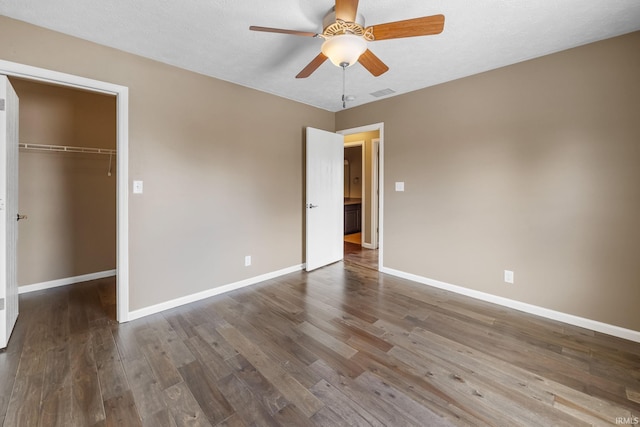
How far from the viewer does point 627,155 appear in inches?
87.4

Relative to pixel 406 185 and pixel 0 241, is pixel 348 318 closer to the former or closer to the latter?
pixel 406 185

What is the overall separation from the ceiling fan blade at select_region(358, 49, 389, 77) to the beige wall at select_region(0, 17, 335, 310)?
1.81m

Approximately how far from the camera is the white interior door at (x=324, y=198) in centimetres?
396

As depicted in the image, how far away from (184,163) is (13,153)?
1.29 metres

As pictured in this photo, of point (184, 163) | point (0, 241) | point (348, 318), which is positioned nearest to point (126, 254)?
point (0, 241)

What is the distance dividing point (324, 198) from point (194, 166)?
1922 millimetres

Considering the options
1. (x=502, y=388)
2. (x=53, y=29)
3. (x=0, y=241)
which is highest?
(x=53, y=29)

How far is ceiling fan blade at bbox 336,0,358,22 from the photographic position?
61.7 inches

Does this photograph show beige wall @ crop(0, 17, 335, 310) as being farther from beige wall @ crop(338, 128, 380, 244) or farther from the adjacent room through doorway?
beige wall @ crop(338, 128, 380, 244)

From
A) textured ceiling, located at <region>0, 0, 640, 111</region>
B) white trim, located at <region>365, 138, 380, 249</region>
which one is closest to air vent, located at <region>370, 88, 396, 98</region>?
textured ceiling, located at <region>0, 0, 640, 111</region>

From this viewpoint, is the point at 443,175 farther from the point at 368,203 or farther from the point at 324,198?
the point at 368,203

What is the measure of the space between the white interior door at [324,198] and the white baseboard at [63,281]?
2.87 m

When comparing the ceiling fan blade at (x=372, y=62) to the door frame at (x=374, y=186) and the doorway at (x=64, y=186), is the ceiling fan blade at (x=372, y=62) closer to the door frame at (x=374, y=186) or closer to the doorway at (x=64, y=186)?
the door frame at (x=374, y=186)

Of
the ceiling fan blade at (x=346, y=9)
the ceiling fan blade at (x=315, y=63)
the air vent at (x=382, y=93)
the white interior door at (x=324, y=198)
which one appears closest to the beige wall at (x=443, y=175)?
the air vent at (x=382, y=93)
